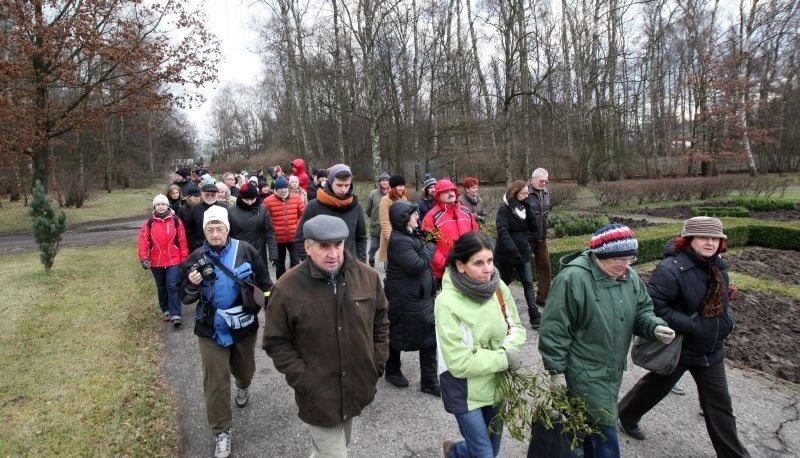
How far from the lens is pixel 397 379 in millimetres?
4441

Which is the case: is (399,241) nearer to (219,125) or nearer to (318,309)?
(318,309)

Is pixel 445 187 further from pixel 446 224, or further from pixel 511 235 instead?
pixel 511 235

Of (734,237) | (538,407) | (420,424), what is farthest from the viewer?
(734,237)

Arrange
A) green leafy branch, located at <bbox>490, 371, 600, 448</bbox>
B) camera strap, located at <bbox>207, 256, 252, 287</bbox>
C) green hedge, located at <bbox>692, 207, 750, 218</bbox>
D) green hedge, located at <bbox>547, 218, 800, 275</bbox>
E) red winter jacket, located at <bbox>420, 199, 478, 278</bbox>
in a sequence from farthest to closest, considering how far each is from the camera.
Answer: green hedge, located at <bbox>692, 207, 750, 218</bbox> < green hedge, located at <bbox>547, 218, 800, 275</bbox> < red winter jacket, located at <bbox>420, 199, 478, 278</bbox> < camera strap, located at <bbox>207, 256, 252, 287</bbox> < green leafy branch, located at <bbox>490, 371, 600, 448</bbox>

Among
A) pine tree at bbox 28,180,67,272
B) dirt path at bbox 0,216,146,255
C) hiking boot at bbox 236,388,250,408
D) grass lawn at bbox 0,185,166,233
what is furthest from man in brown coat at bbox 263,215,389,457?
grass lawn at bbox 0,185,166,233

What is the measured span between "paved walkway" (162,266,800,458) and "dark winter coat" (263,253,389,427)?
118 cm

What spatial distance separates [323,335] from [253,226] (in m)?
3.74

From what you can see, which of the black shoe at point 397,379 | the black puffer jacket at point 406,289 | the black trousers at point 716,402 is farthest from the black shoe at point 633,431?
the black shoe at point 397,379

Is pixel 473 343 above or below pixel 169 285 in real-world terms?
above

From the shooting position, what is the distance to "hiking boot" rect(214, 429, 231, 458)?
3363 millimetres

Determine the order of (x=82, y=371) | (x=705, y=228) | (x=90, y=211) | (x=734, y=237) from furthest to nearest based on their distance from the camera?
(x=90, y=211)
(x=734, y=237)
(x=82, y=371)
(x=705, y=228)

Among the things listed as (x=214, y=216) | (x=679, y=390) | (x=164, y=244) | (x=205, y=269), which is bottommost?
(x=679, y=390)

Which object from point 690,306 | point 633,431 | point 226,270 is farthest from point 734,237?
point 226,270

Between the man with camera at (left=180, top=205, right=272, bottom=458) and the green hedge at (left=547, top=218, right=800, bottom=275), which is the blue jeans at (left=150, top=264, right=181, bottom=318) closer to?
the man with camera at (left=180, top=205, right=272, bottom=458)
